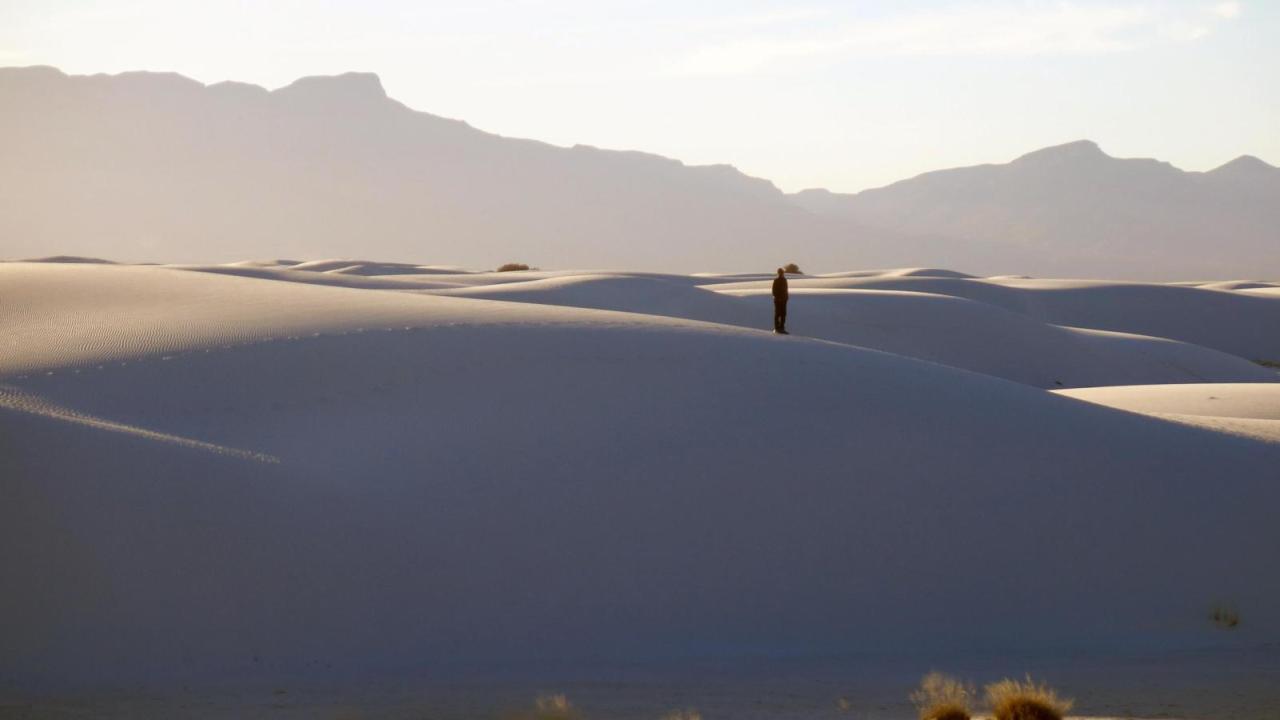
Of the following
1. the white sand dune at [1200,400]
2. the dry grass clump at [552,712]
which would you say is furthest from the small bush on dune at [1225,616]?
the white sand dune at [1200,400]

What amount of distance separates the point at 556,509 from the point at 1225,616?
4761 mm

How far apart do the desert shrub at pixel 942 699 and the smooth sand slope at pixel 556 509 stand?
1260 millimetres

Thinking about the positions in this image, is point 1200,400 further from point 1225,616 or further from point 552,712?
point 552,712

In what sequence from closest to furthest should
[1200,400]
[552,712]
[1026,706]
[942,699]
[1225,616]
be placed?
[1026,706] → [552,712] → [942,699] → [1225,616] → [1200,400]

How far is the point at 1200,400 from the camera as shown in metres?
18.1

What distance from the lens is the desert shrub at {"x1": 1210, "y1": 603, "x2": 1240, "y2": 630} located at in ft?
31.1

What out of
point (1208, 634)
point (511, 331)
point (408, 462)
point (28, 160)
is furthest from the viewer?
point (28, 160)

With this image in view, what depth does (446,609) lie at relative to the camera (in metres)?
8.81

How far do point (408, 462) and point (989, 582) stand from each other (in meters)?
4.33

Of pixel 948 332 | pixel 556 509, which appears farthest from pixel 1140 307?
pixel 556 509

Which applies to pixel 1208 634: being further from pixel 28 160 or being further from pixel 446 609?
pixel 28 160

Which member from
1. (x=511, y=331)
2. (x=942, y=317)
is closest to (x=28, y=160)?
(x=942, y=317)

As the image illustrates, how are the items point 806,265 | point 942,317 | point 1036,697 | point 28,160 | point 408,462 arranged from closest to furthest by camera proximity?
point 1036,697
point 408,462
point 942,317
point 806,265
point 28,160

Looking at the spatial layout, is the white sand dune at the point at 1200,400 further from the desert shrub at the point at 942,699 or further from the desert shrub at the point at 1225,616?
the desert shrub at the point at 942,699
